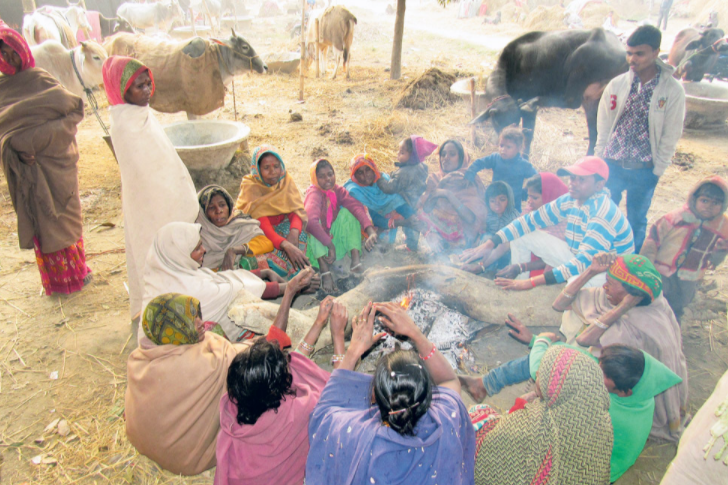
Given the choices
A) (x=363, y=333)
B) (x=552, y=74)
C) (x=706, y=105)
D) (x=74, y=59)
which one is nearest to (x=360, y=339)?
(x=363, y=333)

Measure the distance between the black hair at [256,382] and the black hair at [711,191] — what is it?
341cm

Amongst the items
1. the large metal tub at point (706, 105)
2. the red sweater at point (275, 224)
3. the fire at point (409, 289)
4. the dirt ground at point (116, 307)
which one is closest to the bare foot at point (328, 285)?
the dirt ground at point (116, 307)

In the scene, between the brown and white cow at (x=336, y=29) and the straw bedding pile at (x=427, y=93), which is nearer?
the straw bedding pile at (x=427, y=93)

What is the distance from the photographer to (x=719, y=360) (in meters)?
3.22

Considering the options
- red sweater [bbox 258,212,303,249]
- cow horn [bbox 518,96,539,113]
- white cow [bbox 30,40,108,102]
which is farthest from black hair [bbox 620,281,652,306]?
white cow [bbox 30,40,108,102]

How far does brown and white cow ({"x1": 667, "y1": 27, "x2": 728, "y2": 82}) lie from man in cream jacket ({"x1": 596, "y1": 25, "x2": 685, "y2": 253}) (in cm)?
558

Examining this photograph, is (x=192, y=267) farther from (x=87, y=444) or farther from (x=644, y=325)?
(x=644, y=325)

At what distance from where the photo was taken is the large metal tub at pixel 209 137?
16.5 ft

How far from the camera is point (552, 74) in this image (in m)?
6.24

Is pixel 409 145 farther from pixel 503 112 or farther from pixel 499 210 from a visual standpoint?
pixel 503 112

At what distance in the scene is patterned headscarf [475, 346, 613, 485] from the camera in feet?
5.59

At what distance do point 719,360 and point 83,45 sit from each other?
839cm

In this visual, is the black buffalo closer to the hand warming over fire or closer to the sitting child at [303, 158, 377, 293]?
the sitting child at [303, 158, 377, 293]

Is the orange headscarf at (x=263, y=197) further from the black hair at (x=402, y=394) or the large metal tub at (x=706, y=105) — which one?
the large metal tub at (x=706, y=105)
